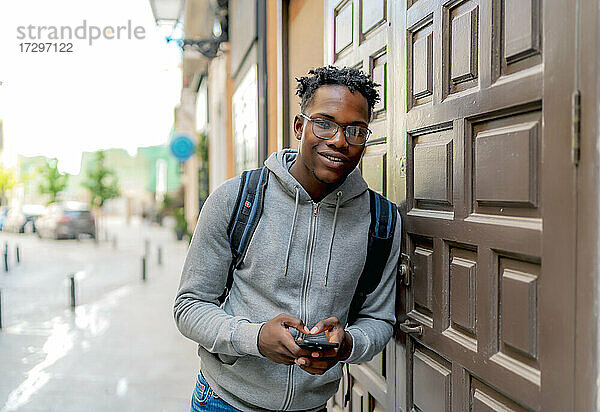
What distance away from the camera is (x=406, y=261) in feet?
8.23

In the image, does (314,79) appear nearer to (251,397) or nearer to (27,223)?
(251,397)

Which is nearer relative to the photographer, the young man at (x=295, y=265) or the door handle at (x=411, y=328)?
the young man at (x=295, y=265)

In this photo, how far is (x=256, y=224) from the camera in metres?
2.12

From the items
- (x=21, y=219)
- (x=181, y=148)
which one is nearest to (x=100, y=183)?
(x=21, y=219)

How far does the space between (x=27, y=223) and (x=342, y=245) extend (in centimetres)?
2810

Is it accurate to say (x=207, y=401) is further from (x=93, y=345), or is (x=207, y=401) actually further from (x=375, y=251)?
(x=93, y=345)

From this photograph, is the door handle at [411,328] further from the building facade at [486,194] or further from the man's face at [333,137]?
the man's face at [333,137]

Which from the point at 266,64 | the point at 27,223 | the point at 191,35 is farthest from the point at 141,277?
the point at 27,223

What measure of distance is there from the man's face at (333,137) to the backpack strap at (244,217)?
0.21 meters

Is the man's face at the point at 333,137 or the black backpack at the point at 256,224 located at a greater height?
the man's face at the point at 333,137

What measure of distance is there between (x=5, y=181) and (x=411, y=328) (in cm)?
3011

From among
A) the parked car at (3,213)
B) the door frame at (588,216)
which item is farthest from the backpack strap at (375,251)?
the parked car at (3,213)

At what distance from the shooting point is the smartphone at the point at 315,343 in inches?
71.2

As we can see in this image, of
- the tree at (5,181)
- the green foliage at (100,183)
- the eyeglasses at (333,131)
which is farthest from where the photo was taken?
the green foliage at (100,183)
